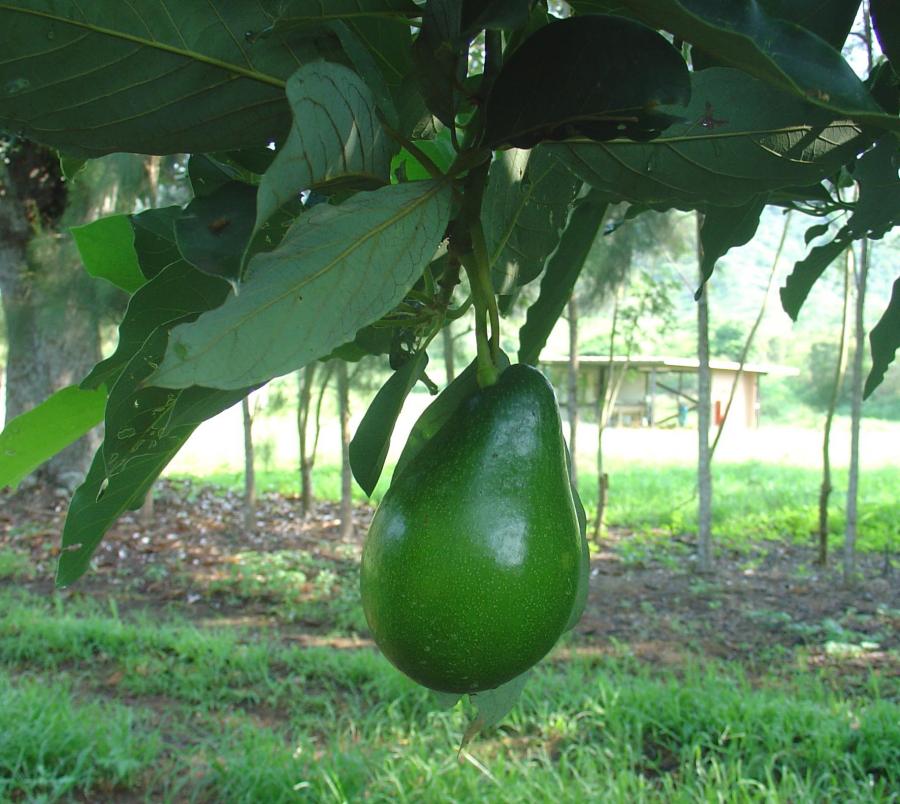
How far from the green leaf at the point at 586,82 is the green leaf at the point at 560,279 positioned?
0.32 meters

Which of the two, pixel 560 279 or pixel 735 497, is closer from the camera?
pixel 560 279

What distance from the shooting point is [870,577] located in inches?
191

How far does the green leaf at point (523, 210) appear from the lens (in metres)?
0.59

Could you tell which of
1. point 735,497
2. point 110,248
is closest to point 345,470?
point 735,497

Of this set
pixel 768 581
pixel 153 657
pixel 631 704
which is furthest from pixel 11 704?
pixel 768 581

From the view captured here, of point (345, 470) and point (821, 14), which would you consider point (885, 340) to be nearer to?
point (821, 14)

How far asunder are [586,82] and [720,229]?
40cm

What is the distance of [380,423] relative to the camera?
62cm

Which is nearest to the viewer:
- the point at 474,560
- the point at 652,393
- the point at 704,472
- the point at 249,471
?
the point at 474,560

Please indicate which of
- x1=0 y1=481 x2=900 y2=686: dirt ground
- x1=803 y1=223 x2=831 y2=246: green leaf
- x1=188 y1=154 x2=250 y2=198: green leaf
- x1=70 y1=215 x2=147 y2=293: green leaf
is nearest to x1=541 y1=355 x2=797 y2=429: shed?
x1=0 y1=481 x2=900 y2=686: dirt ground

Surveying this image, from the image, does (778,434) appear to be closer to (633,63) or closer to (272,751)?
(272,751)

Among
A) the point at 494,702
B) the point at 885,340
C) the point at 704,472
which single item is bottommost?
the point at 704,472

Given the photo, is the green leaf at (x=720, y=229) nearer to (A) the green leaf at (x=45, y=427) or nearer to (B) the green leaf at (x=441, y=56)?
(B) the green leaf at (x=441, y=56)

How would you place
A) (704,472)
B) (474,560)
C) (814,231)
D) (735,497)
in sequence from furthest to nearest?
(735,497) → (704,472) → (814,231) → (474,560)
